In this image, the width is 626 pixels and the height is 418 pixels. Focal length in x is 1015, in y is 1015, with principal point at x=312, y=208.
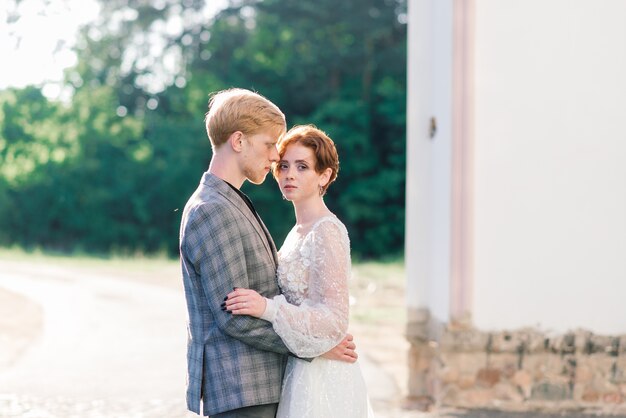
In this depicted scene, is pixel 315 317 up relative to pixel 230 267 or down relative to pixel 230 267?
down

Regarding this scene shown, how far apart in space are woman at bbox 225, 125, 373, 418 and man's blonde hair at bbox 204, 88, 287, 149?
191mm

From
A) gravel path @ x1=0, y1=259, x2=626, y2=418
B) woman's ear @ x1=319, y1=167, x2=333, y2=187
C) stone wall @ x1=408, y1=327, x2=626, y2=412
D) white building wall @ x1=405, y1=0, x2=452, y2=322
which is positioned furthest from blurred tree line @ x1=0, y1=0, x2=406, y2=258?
woman's ear @ x1=319, y1=167, x2=333, y2=187

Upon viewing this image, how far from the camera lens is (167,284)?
57.4 ft

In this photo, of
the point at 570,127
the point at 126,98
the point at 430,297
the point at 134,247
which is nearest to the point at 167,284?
the point at 430,297

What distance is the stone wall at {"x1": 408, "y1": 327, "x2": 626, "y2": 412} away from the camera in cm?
666

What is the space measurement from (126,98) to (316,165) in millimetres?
34344

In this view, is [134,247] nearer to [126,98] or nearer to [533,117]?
[126,98]

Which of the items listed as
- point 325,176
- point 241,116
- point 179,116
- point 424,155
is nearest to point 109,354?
point 424,155

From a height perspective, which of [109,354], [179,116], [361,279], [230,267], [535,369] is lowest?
[361,279]

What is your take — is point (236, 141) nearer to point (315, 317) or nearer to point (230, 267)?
point (230, 267)

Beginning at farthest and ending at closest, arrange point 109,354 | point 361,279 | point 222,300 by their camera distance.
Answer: point 361,279 < point 109,354 < point 222,300

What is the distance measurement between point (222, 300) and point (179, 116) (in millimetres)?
33681

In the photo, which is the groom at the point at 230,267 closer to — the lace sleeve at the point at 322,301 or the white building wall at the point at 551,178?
the lace sleeve at the point at 322,301

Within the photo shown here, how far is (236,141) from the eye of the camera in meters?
3.31
